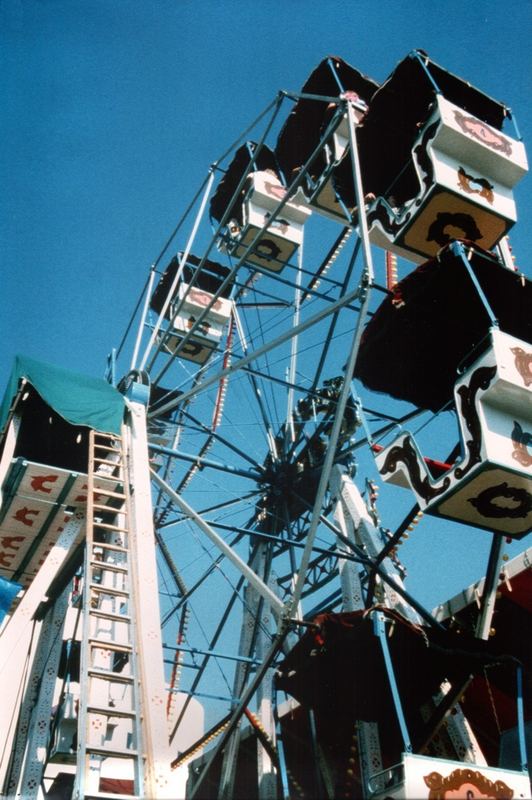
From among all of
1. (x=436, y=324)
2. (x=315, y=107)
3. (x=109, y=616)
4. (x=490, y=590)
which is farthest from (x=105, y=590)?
(x=315, y=107)

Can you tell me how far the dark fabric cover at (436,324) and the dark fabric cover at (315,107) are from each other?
19.0 ft

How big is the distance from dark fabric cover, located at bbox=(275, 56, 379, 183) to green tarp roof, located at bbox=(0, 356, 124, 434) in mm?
7176

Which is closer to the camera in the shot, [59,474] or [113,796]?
[113,796]

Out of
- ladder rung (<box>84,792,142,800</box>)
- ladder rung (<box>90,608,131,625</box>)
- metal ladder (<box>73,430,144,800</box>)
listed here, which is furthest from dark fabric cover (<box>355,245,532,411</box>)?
ladder rung (<box>84,792,142,800</box>)

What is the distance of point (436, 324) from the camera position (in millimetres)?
10203

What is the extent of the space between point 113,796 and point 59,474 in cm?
505

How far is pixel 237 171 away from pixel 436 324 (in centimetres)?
1045

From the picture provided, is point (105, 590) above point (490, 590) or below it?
below

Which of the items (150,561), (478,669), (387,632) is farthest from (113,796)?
(478,669)

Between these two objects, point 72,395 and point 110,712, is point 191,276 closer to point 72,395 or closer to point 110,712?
point 72,395

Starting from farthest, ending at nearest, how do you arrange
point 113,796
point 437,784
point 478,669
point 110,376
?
1. point 110,376
2. point 478,669
3. point 437,784
4. point 113,796

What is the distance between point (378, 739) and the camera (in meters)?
10.6

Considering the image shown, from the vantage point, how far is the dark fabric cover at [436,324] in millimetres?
9570

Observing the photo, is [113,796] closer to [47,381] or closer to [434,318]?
[47,381]
